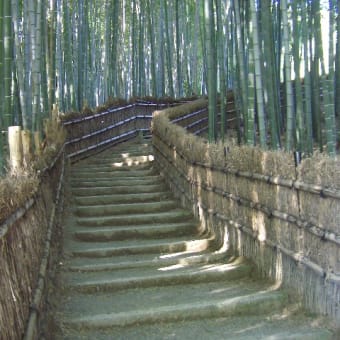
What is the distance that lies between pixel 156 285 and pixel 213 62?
143 inches

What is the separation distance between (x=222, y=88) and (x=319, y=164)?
492 centimetres

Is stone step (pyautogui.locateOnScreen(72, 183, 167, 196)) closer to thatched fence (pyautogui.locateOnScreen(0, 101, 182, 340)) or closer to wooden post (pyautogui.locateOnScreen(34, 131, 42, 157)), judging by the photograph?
thatched fence (pyautogui.locateOnScreen(0, 101, 182, 340))

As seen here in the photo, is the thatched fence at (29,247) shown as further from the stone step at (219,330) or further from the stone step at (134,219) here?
the stone step at (219,330)

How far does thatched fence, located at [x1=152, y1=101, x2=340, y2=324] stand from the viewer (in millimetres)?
3191

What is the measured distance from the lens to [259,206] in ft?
13.4

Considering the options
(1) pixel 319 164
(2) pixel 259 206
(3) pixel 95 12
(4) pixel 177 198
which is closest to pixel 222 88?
(4) pixel 177 198

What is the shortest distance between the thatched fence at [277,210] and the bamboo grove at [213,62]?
802mm

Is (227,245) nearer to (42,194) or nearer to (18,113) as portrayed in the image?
(42,194)

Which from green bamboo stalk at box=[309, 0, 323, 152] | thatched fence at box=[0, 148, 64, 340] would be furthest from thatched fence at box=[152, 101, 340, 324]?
green bamboo stalk at box=[309, 0, 323, 152]

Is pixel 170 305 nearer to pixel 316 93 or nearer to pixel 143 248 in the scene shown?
pixel 143 248

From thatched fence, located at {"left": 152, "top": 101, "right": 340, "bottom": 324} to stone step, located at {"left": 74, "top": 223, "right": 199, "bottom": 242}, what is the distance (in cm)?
22

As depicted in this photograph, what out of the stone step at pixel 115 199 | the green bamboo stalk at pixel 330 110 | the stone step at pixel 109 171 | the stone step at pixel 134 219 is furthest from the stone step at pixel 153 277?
the stone step at pixel 109 171

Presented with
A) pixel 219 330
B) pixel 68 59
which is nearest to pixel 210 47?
pixel 68 59

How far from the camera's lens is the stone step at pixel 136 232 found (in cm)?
538
